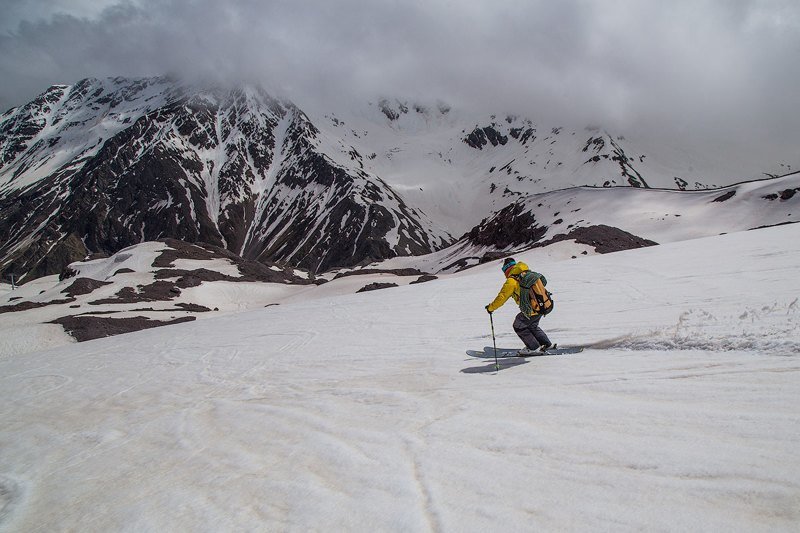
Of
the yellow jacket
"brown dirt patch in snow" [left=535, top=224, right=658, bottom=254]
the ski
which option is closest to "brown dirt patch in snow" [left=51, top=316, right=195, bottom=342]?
the ski

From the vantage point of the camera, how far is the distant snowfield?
3221 millimetres

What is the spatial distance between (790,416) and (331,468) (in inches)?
158

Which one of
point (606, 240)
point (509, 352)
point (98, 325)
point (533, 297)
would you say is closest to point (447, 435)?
point (533, 297)

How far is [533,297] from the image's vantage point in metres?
8.23

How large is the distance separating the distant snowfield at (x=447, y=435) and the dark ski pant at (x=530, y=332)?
0.54 metres

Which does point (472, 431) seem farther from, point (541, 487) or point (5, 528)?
point (5, 528)

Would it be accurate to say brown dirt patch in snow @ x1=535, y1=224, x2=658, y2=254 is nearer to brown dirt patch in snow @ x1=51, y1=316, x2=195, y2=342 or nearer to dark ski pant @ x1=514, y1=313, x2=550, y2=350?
brown dirt patch in snow @ x1=51, y1=316, x2=195, y2=342

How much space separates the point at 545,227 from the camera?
279ft

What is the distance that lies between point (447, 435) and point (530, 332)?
4250 mm

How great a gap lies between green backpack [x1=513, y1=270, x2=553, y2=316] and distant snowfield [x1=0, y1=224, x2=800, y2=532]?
958 mm

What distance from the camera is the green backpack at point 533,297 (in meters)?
8.20

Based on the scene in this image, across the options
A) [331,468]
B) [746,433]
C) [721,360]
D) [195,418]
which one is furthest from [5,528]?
[721,360]

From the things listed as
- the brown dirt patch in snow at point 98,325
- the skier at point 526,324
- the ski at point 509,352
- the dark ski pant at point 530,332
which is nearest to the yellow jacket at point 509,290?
the skier at point 526,324

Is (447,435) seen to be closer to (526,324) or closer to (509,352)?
(526,324)
